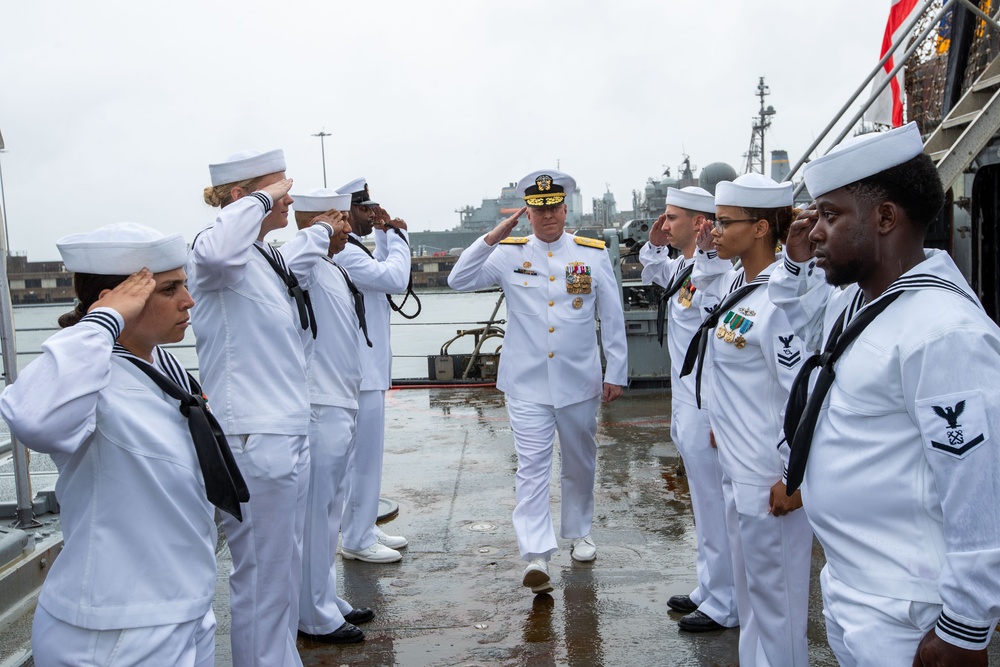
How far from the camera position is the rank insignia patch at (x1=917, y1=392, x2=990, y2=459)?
5.61 feet

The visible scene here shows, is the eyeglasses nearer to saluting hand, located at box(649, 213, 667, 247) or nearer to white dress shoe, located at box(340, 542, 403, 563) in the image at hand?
saluting hand, located at box(649, 213, 667, 247)

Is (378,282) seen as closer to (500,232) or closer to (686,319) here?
(500,232)

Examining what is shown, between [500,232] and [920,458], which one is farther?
[500,232]

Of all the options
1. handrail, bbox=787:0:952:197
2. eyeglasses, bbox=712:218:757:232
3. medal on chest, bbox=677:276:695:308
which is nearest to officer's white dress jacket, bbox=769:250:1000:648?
eyeglasses, bbox=712:218:757:232

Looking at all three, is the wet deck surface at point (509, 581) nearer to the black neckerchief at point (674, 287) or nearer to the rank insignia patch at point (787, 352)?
the black neckerchief at point (674, 287)

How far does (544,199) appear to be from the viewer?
492 centimetres

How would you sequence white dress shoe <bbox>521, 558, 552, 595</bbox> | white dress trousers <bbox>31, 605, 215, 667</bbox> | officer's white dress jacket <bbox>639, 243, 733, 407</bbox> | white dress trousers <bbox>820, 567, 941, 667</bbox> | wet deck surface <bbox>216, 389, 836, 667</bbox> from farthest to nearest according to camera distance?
white dress shoe <bbox>521, 558, 552, 595</bbox> → officer's white dress jacket <bbox>639, 243, 733, 407</bbox> → wet deck surface <bbox>216, 389, 836, 667</bbox> → white dress trousers <bbox>31, 605, 215, 667</bbox> → white dress trousers <bbox>820, 567, 941, 667</bbox>

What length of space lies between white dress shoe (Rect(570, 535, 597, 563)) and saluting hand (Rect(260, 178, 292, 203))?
2661mm

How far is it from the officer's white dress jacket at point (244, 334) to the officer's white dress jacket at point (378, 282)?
4.34ft

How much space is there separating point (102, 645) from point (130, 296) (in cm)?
82

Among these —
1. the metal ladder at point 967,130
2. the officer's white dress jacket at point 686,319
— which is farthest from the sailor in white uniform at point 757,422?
the metal ladder at point 967,130

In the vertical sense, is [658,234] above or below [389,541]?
above

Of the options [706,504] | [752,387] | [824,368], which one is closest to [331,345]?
[752,387]

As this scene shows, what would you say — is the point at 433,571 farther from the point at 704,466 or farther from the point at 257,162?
the point at 257,162
